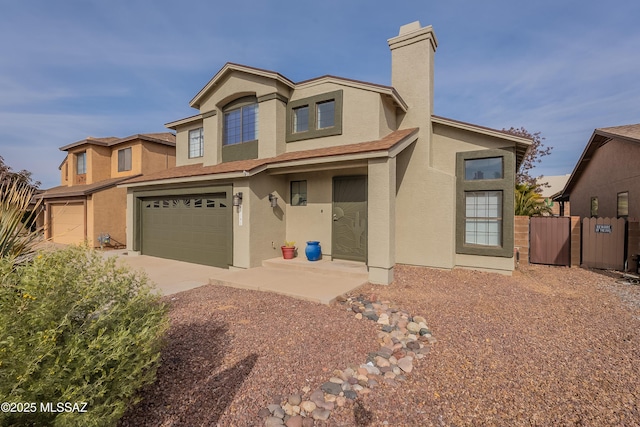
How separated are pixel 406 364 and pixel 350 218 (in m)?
5.36

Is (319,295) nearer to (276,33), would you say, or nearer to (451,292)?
(451,292)

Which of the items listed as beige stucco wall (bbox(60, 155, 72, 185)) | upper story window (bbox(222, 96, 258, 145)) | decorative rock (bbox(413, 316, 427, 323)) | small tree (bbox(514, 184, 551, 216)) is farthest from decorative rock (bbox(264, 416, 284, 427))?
beige stucco wall (bbox(60, 155, 72, 185))

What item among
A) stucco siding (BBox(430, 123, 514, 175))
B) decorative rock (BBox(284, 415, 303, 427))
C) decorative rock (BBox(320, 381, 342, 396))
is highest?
stucco siding (BBox(430, 123, 514, 175))

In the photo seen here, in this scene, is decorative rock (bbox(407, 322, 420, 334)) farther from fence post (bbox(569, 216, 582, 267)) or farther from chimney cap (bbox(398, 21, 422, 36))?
chimney cap (bbox(398, 21, 422, 36))

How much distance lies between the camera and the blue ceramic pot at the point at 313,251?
8648 millimetres

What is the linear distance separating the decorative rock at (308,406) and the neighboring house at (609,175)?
13382 mm

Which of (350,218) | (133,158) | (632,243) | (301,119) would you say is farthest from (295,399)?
(133,158)

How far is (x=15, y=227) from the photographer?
3.63 metres

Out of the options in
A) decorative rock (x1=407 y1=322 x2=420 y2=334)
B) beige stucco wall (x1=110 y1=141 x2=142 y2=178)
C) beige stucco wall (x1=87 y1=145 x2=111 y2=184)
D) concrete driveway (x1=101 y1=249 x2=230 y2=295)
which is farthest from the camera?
beige stucco wall (x1=87 y1=145 x2=111 y2=184)

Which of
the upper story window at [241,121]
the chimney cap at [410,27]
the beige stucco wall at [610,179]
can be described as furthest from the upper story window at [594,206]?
the upper story window at [241,121]

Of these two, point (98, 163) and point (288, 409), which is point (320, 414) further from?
point (98, 163)

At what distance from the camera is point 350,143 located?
340 inches

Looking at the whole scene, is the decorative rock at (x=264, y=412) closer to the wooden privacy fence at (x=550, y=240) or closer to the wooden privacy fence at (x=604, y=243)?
the wooden privacy fence at (x=550, y=240)

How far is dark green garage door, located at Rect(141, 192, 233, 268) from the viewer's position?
9.23 metres
